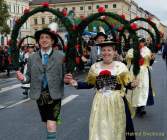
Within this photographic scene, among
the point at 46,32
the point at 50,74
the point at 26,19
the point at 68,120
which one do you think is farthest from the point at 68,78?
the point at 68,120

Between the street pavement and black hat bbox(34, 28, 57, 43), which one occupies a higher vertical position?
black hat bbox(34, 28, 57, 43)

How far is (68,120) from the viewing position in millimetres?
10156

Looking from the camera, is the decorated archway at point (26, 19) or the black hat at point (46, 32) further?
the decorated archway at point (26, 19)

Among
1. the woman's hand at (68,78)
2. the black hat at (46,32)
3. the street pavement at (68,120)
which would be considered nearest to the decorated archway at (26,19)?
the black hat at (46,32)

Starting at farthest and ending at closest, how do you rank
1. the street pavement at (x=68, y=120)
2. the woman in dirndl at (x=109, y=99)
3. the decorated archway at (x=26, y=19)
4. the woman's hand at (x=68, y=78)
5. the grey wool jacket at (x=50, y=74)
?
the street pavement at (x=68, y=120) < the decorated archway at (x=26, y=19) < the grey wool jacket at (x=50, y=74) < the woman's hand at (x=68, y=78) < the woman in dirndl at (x=109, y=99)

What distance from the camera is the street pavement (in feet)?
28.2

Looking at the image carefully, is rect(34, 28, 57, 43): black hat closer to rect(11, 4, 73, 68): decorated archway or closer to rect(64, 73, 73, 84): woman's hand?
rect(11, 4, 73, 68): decorated archway

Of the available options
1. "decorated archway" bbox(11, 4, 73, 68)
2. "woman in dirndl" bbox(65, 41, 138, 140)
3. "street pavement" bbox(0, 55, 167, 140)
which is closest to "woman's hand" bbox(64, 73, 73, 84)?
"woman in dirndl" bbox(65, 41, 138, 140)

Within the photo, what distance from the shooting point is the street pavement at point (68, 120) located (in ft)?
28.2

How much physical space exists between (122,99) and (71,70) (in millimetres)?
765

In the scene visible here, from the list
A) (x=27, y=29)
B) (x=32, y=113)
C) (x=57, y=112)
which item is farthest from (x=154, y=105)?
(x=27, y=29)

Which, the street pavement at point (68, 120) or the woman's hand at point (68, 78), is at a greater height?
the woman's hand at point (68, 78)

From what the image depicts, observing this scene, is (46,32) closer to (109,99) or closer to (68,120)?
(109,99)

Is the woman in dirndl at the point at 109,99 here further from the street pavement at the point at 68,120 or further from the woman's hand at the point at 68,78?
the street pavement at the point at 68,120
